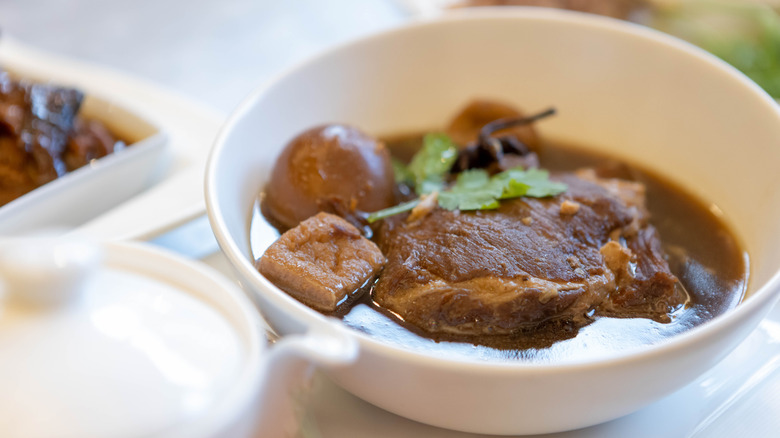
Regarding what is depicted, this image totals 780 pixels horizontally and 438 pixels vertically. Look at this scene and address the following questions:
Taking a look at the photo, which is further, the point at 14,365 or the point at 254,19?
the point at 254,19

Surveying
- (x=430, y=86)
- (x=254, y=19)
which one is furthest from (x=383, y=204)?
(x=254, y=19)

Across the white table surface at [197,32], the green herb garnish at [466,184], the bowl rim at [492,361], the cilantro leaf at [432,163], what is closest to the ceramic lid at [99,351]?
the bowl rim at [492,361]

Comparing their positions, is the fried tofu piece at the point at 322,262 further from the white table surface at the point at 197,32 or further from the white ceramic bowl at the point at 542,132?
the white table surface at the point at 197,32

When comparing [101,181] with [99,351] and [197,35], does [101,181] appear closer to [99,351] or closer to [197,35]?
[99,351]

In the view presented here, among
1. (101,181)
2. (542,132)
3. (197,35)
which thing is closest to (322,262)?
(101,181)

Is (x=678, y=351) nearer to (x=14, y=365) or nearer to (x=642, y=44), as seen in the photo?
(x=14, y=365)

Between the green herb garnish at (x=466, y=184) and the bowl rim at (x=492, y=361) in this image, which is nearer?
the bowl rim at (x=492, y=361)
